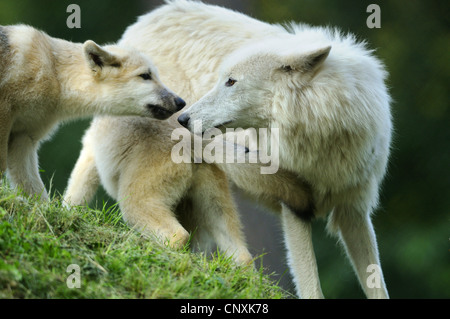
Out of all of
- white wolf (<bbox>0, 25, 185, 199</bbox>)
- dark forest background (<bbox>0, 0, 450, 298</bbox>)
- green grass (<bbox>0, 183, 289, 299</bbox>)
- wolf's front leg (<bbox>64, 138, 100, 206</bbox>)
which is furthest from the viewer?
dark forest background (<bbox>0, 0, 450, 298</bbox>)

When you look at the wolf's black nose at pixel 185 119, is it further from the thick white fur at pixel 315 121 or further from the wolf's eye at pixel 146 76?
the wolf's eye at pixel 146 76

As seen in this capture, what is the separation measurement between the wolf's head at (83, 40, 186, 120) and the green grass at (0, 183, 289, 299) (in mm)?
1093

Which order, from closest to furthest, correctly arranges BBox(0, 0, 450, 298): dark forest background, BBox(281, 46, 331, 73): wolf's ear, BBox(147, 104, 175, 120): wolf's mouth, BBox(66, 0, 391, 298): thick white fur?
BBox(281, 46, 331, 73): wolf's ear → BBox(66, 0, 391, 298): thick white fur → BBox(147, 104, 175, 120): wolf's mouth → BBox(0, 0, 450, 298): dark forest background

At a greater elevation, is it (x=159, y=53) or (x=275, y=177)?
(x=159, y=53)

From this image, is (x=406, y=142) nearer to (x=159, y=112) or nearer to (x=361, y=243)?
(x=361, y=243)

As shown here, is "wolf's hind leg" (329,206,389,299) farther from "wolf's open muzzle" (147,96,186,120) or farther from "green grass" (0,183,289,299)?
"wolf's open muzzle" (147,96,186,120)

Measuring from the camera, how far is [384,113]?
449 cm

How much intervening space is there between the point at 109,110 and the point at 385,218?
19.3ft

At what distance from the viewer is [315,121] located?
4348 millimetres

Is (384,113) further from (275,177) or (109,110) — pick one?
(109,110)

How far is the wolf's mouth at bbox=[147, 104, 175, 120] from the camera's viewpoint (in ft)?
15.6

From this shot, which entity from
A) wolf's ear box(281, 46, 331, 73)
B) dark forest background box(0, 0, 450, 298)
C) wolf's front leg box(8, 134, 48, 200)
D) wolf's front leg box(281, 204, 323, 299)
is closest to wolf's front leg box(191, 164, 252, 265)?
wolf's front leg box(281, 204, 323, 299)
